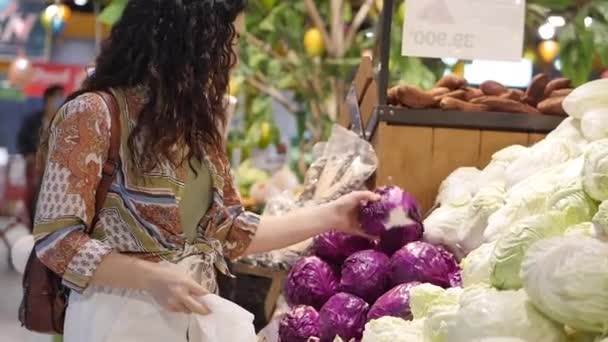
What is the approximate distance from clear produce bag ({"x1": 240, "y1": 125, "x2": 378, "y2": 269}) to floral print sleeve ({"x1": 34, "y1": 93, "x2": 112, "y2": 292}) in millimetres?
1215

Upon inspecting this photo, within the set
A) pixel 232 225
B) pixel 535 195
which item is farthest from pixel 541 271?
pixel 232 225

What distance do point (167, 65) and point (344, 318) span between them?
32.0 inches

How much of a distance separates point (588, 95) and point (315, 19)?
3381 millimetres

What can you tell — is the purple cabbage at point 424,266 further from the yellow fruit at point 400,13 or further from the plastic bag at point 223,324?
the yellow fruit at point 400,13

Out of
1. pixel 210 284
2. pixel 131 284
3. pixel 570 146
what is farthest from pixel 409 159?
pixel 131 284

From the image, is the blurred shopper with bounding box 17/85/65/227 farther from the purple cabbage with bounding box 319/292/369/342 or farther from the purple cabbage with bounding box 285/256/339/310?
the purple cabbage with bounding box 319/292/369/342

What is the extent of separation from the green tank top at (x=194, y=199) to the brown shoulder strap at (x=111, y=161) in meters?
0.19

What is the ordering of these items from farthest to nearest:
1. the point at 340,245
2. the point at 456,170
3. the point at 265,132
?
the point at 265,132
the point at 456,170
the point at 340,245

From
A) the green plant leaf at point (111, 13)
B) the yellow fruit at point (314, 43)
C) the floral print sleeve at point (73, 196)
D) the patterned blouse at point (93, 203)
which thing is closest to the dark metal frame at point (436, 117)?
the patterned blouse at point (93, 203)

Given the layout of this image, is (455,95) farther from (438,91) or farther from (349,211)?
(349,211)

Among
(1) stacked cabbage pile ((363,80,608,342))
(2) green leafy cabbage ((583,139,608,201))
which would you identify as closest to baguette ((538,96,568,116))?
(1) stacked cabbage pile ((363,80,608,342))

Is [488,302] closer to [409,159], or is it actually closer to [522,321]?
[522,321]

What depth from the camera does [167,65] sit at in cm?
208

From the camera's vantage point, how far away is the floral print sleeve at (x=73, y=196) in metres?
1.96
